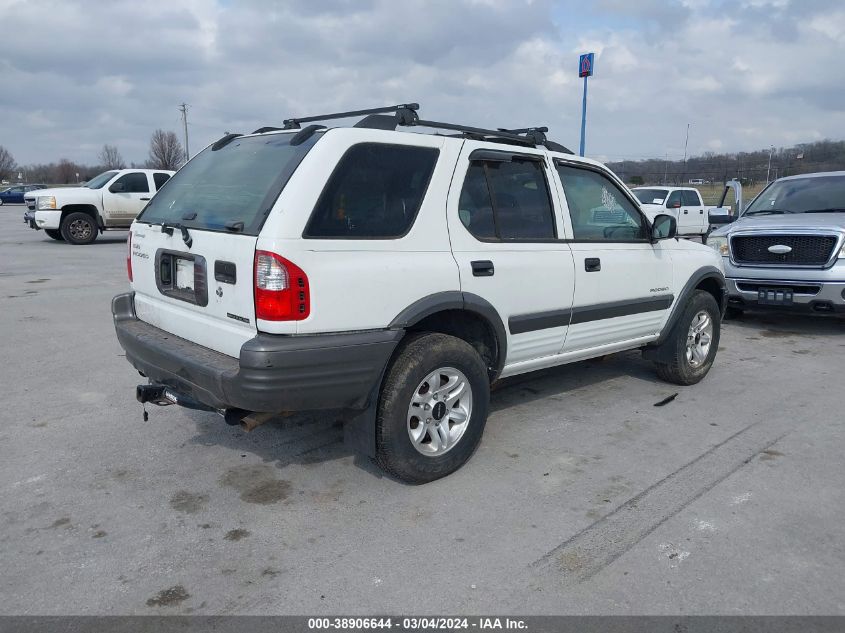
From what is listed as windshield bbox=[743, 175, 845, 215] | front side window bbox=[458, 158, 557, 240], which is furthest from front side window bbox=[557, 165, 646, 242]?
windshield bbox=[743, 175, 845, 215]

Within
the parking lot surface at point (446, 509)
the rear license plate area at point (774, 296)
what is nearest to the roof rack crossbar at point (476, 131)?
the parking lot surface at point (446, 509)

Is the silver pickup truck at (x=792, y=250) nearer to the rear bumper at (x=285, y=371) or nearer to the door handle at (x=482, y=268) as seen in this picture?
the door handle at (x=482, y=268)

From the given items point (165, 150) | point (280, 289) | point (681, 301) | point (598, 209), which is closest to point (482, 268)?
point (280, 289)

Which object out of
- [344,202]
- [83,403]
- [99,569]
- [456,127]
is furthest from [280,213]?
[83,403]

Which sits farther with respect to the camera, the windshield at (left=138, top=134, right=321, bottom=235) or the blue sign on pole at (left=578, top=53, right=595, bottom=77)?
the blue sign on pole at (left=578, top=53, right=595, bottom=77)

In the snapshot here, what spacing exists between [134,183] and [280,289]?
634 inches

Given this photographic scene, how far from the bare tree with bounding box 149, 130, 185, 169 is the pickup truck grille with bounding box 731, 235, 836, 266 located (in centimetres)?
6765

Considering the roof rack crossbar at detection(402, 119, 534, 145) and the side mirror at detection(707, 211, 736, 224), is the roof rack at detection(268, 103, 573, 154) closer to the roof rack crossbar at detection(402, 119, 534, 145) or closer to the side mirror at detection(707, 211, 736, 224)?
the roof rack crossbar at detection(402, 119, 534, 145)

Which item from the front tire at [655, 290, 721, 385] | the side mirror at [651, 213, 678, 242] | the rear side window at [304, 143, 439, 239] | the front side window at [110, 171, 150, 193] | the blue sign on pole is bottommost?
the front tire at [655, 290, 721, 385]

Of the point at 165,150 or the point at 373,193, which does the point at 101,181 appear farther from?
the point at 165,150

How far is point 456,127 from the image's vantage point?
4.03 metres

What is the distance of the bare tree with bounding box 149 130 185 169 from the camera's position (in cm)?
6981

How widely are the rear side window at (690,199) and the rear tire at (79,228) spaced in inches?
652

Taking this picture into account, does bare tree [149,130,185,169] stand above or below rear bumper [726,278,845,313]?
above
